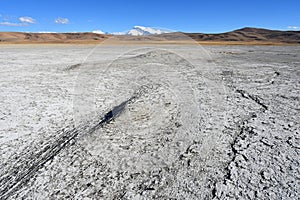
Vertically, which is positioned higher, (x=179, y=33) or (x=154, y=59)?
(x=179, y=33)

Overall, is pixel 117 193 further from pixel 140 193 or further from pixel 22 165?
pixel 22 165

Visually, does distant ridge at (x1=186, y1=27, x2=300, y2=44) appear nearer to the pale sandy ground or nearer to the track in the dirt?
the pale sandy ground

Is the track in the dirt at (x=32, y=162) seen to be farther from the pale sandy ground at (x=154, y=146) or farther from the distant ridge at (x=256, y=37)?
the distant ridge at (x=256, y=37)

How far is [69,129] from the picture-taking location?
13.1 ft

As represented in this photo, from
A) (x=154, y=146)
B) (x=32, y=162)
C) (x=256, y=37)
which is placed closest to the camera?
(x=32, y=162)

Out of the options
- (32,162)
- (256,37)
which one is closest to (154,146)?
(32,162)

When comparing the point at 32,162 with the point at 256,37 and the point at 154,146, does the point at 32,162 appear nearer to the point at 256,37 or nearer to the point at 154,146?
the point at 154,146

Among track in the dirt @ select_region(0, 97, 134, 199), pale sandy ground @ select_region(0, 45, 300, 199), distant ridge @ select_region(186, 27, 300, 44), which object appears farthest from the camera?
distant ridge @ select_region(186, 27, 300, 44)

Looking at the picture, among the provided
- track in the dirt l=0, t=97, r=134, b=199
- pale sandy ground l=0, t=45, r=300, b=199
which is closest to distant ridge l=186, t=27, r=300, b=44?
pale sandy ground l=0, t=45, r=300, b=199

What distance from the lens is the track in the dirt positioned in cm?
249

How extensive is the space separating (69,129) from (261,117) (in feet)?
11.6

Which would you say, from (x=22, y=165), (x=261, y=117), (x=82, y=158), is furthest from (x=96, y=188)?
(x=261, y=117)

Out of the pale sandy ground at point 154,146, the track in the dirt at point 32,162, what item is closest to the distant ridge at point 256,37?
the pale sandy ground at point 154,146

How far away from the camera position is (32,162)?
9.57ft
